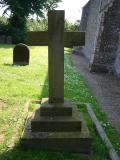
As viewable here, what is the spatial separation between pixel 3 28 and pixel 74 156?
32010mm

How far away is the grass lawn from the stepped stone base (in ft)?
0.47

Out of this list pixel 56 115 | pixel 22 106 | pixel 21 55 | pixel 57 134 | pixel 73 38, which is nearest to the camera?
pixel 57 134

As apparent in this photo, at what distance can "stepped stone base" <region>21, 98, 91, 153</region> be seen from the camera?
558 cm

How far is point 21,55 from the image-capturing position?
16.4 m

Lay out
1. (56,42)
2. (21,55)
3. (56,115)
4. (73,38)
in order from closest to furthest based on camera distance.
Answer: (56,42) → (56,115) → (73,38) → (21,55)

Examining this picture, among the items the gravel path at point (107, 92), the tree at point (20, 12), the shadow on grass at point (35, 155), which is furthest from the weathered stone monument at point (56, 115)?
the tree at point (20, 12)

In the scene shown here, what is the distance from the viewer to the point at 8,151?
540cm

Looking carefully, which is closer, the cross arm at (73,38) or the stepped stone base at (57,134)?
the stepped stone base at (57,134)

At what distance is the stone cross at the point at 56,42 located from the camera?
18.9 feet

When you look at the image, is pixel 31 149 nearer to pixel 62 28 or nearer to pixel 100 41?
pixel 62 28

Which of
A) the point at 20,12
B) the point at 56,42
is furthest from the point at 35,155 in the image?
the point at 20,12

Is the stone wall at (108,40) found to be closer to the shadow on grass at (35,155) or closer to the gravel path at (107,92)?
the gravel path at (107,92)

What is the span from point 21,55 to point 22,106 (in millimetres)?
8585

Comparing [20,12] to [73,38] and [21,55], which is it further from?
[73,38]
